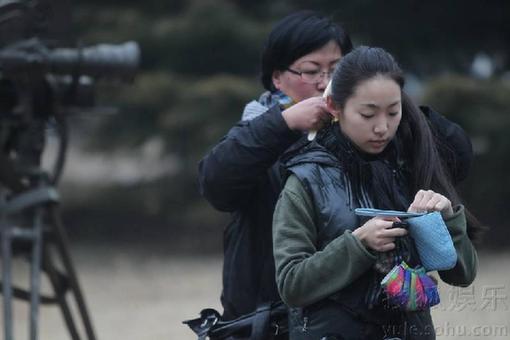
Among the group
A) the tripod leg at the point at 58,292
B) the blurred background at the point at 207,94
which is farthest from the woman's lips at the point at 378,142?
the blurred background at the point at 207,94

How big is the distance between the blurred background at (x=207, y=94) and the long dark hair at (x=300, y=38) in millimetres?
6224

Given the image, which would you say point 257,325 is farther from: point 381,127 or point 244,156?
point 381,127

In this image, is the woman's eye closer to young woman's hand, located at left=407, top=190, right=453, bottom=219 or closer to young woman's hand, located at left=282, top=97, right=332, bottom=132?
young woman's hand, located at left=282, top=97, right=332, bottom=132

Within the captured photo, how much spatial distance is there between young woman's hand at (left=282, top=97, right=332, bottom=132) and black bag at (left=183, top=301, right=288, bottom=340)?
1.54ft

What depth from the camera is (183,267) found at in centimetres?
1033

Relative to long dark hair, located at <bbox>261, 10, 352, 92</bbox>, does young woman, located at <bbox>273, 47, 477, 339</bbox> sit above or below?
below

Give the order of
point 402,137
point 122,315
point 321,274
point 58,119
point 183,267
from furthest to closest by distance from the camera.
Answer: point 183,267 → point 122,315 → point 58,119 → point 402,137 → point 321,274

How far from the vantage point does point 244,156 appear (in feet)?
9.55

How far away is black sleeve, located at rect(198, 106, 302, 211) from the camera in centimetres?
290

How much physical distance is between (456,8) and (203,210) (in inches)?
114

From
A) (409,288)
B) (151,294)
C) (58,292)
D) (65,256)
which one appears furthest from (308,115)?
A: (151,294)

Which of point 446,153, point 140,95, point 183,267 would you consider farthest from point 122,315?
point 446,153

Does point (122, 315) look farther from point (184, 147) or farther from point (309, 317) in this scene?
point (309, 317)

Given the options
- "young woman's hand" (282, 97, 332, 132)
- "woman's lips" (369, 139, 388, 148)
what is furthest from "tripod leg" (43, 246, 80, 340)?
"woman's lips" (369, 139, 388, 148)
